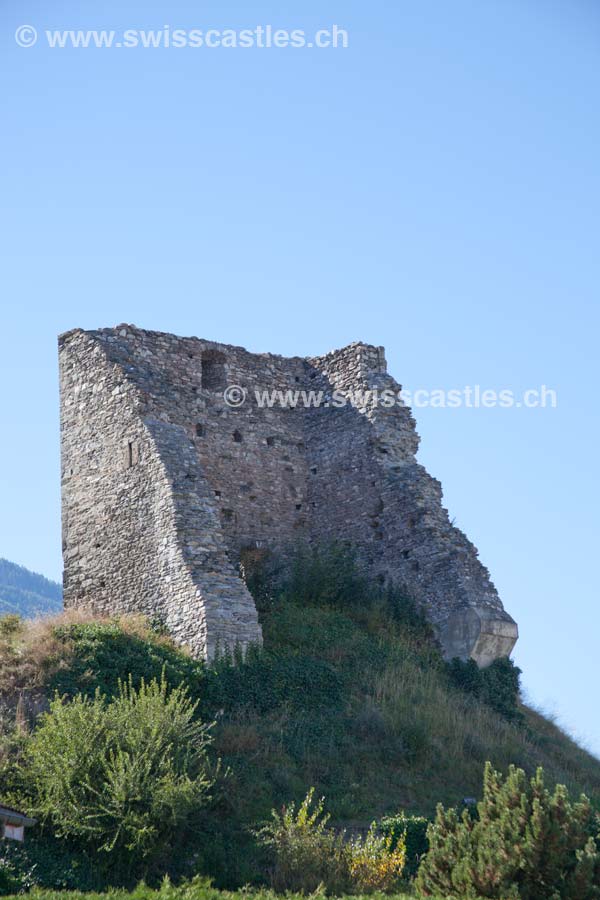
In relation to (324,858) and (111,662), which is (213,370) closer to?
(111,662)

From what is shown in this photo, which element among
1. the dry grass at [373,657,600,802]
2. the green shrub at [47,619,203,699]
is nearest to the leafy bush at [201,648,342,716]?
the green shrub at [47,619,203,699]

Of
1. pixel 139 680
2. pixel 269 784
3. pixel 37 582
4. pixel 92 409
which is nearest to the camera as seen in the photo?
pixel 269 784

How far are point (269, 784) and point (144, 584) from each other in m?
5.08

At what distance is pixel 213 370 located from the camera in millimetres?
25094

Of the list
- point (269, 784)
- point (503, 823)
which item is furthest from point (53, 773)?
point (503, 823)

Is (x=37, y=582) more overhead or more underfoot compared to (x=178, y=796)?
more overhead

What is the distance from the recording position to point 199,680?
19.3 metres

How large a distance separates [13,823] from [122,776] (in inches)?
49.7

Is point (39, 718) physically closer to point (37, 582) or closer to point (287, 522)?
point (287, 522)

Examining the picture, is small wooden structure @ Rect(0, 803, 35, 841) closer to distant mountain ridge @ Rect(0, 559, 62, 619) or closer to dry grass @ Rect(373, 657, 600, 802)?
dry grass @ Rect(373, 657, 600, 802)

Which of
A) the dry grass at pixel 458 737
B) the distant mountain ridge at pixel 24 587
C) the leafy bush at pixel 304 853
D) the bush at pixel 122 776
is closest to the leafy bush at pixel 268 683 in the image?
the dry grass at pixel 458 737

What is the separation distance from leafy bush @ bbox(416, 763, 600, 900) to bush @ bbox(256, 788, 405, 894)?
29.3 inches

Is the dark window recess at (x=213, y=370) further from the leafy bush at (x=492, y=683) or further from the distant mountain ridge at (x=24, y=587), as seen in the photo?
the distant mountain ridge at (x=24, y=587)

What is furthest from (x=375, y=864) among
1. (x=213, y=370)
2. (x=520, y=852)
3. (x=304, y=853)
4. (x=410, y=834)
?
(x=213, y=370)
